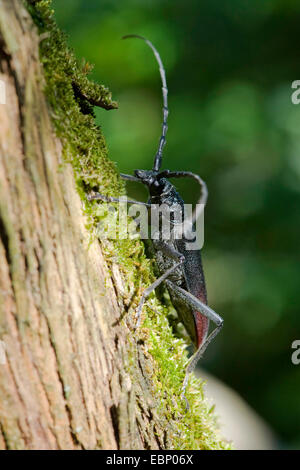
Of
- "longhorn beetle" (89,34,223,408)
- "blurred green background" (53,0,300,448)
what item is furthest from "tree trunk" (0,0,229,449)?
"blurred green background" (53,0,300,448)

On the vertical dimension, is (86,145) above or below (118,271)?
above

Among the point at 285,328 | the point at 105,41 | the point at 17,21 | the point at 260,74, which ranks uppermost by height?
the point at 105,41

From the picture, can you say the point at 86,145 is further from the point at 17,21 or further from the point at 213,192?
the point at 213,192

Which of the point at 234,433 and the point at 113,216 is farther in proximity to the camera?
the point at 234,433

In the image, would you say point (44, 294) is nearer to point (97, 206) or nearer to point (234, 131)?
point (97, 206)

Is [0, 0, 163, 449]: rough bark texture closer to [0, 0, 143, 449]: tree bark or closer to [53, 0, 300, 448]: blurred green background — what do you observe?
[0, 0, 143, 449]: tree bark

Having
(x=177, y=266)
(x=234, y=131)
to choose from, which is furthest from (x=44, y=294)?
(x=234, y=131)
